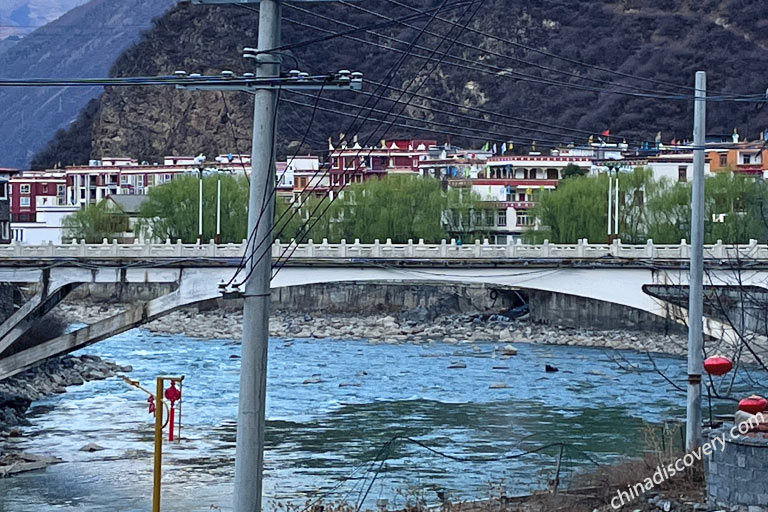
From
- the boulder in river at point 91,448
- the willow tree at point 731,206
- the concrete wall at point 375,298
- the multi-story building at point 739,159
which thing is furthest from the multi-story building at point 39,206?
the boulder in river at point 91,448

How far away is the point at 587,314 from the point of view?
65438mm

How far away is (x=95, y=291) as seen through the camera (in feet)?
274

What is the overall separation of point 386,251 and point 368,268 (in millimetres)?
675

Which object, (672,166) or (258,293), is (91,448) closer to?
(258,293)

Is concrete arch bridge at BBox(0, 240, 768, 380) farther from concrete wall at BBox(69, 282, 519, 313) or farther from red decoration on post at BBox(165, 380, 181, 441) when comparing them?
concrete wall at BBox(69, 282, 519, 313)

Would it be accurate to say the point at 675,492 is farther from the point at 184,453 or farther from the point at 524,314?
the point at 524,314

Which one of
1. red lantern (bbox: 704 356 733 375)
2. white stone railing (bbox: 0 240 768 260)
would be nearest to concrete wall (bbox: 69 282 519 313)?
white stone railing (bbox: 0 240 768 260)

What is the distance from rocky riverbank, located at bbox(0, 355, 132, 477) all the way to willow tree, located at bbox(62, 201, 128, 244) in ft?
124

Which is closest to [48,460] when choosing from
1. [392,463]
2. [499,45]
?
[392,463]

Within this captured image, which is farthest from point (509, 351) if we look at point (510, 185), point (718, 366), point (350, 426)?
point (510, 185)

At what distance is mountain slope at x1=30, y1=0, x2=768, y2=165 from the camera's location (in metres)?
150

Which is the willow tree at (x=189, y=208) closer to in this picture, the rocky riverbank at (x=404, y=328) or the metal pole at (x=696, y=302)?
the rocky riverbank at (x=404, y=328)

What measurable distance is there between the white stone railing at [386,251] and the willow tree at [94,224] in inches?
1930

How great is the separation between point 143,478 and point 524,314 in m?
47.4
